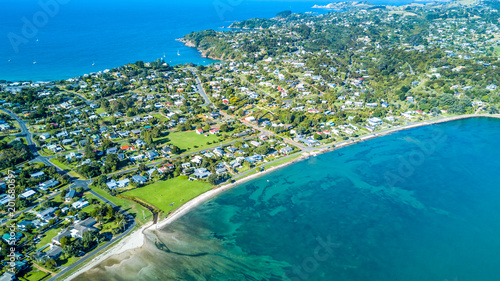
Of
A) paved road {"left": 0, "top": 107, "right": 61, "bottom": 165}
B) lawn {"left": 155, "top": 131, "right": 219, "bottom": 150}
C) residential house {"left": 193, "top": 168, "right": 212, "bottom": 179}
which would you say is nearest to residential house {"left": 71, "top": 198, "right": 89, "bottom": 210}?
paved road {"left": 0, "top": 107, "right": 61, "bottom": 165}

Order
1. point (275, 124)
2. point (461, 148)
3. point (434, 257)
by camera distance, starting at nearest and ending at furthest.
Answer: point (434, 257) → point (461, 148) → point (275, 124)

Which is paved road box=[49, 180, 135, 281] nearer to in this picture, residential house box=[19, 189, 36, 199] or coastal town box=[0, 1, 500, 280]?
coastal town box=[0, 1, 500, 280]

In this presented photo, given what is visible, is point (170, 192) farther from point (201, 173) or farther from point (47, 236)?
point (47, 236)

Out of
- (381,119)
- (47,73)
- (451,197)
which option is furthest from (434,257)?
(47,73)

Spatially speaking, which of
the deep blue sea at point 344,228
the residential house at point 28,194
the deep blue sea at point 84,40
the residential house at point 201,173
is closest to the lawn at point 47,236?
the deep blue sea at point 344,228

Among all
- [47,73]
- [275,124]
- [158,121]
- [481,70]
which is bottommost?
[481,70]

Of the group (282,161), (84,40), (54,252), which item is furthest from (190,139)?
(84,40)

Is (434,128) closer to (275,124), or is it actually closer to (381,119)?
(381,119)
